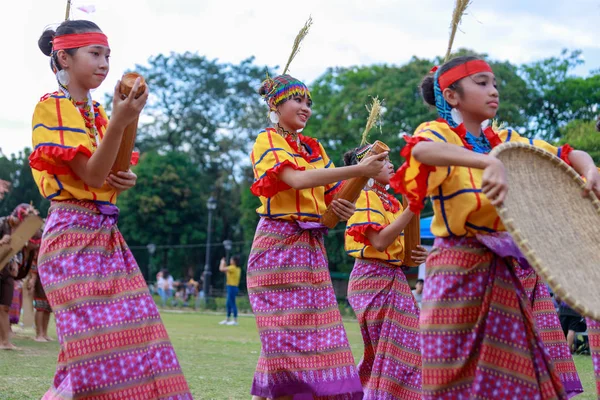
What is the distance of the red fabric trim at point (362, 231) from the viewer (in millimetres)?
6117

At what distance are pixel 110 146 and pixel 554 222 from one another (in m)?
2.07

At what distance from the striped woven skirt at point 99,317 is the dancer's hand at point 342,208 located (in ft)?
5.19

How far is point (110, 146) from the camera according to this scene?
12.9ft

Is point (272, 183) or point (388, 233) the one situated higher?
point (272, 183)

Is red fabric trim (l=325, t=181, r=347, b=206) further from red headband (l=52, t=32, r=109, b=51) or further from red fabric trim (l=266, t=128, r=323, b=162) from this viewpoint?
red headband (l=52, t=32, r=109, b=51)

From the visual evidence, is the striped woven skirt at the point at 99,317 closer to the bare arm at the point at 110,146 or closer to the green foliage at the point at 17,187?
the bare arm at the point at 110,146

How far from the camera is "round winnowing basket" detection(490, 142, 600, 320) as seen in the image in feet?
10.7

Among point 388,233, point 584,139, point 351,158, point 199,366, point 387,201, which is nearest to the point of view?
point 388,233

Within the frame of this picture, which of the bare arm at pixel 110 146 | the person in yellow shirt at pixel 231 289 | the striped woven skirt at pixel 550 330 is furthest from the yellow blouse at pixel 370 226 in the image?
the person in yellow shirt at pixel 231 289

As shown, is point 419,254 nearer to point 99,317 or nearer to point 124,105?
point 99,317

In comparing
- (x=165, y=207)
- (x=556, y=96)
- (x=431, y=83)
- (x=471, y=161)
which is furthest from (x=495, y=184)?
(x=165, y=207)

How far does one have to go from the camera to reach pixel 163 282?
3453 cm

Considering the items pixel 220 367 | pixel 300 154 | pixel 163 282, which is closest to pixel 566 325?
pixel 220 367

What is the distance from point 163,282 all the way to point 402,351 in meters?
29.1
